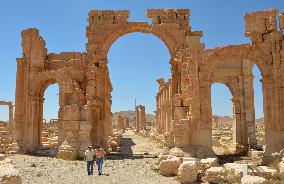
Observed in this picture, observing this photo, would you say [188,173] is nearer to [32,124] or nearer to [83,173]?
[83,173]

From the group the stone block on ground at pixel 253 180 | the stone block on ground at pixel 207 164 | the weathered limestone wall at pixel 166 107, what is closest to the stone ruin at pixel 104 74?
the stone block on ground at pixel 207 164

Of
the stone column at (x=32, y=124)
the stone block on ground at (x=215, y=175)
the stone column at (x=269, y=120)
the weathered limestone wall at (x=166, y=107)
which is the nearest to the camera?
the stone block on ground at (x=215, y=175)

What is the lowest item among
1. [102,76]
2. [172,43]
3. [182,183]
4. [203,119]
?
[182,183]

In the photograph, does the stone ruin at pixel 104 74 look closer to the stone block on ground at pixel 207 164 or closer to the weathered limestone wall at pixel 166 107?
the stone block on ground at pixel 207 164

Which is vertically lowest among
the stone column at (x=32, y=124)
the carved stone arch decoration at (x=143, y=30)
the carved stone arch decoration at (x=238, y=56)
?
the stone column at (x=32, y=124)

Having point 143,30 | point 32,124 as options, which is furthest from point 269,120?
point 32,124

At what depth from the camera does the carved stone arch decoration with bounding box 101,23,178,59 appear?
19578 millimetres

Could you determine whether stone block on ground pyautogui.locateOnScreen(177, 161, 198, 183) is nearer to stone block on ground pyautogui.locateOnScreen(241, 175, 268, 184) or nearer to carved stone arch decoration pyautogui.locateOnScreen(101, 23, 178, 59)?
stone block on ground pyautogui.locateOnScreen(241, 175, 268, 184)

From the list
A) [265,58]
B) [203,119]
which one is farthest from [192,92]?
[265,58]

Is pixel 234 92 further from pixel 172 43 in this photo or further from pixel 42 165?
pixel 42 165

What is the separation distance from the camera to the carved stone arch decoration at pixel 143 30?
771 inches

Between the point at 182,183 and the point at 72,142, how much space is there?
7.76 m

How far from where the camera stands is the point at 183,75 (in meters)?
16.4

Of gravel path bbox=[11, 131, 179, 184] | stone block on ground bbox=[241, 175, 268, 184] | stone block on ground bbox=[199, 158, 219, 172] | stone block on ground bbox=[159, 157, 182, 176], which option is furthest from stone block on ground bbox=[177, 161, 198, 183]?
stone block on ground bbox=[241, 175, 268, 184]
